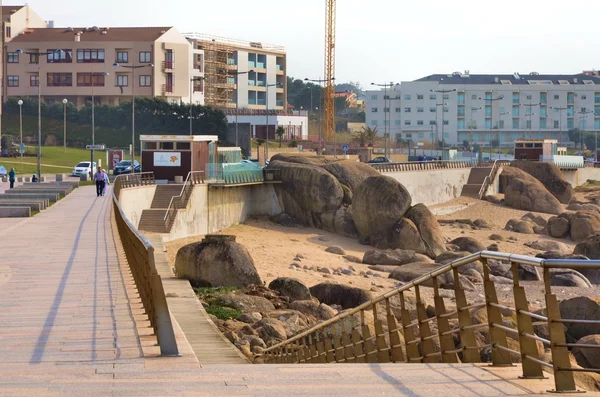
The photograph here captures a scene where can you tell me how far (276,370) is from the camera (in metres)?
8.69

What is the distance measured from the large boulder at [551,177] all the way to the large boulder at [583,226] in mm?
24234

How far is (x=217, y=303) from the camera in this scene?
25578 millimetres

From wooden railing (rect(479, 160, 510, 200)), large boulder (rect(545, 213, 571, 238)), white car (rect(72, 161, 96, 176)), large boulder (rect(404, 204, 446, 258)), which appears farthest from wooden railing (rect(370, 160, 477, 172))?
large boulder (rect(404, 204, 446, 258))

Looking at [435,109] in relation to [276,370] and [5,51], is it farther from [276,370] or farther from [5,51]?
[276,370]

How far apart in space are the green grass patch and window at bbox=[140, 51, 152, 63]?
81338mm

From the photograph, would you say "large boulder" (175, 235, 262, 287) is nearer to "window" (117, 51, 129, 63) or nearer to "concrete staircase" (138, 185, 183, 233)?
"concrete staircase" (138, 185, 183, 233)

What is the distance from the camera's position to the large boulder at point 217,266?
97.0 ft

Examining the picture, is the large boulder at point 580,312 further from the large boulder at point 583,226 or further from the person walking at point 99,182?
the large boulder at point 583,226

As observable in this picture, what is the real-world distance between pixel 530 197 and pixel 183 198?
36129 mm

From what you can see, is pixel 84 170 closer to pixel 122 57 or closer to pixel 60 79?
pixel 122 57

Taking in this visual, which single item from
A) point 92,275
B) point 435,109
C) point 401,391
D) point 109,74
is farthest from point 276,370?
point 435,109

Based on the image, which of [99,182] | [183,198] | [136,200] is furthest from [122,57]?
[136,200]

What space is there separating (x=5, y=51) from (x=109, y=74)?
10837 mm

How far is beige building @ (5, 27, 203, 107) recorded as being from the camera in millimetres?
107500
